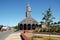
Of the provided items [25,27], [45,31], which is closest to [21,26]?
[25,27]

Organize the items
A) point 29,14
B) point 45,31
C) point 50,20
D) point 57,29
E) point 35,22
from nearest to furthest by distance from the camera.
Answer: point 57,29 < point 45,31 < point 50,20 < point 35,22 < point 29,14

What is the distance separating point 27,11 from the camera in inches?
3922

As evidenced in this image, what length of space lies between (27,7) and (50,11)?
34.7 meters

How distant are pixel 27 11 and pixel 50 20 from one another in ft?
120

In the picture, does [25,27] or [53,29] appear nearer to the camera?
[53,29]

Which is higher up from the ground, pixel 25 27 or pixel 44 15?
pixel 44 15

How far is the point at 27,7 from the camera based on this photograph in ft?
326

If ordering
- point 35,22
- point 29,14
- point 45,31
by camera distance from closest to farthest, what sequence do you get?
point 45,31 < point 35,22 < point 29,14

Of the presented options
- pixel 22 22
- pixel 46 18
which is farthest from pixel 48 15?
pixel 22 22

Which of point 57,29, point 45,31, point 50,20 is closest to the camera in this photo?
point 57,29

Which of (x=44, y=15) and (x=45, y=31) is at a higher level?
(x=44, y=15)

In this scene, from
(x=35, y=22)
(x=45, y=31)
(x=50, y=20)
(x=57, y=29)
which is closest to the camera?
(x=57, y=29)

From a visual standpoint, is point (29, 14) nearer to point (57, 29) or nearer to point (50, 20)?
point (50, 20)

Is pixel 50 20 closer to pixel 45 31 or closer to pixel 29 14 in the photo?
pixel 45 31
